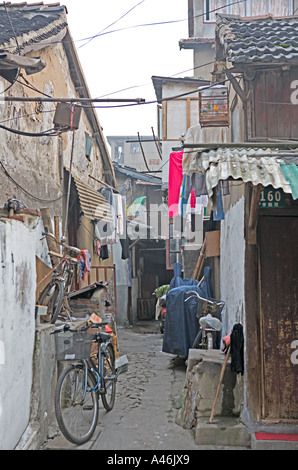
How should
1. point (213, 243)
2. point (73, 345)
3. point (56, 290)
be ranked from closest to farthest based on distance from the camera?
1. point (73, 345)
2. point (56, 290)
3. point (213, 243)

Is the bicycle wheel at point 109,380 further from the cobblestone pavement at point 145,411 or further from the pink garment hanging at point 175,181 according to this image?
the pink garment hanging at point 175,181

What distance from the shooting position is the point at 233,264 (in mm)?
8422

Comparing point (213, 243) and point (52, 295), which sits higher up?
point (213, 243)

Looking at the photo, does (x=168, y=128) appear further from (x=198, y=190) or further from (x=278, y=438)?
(x=278, y=438)

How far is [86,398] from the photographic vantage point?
677 centimetres

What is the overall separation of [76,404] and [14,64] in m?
4.80

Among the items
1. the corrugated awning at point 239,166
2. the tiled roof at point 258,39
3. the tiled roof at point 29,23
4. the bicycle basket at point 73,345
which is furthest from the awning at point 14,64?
the bicycle basket at point 73,345

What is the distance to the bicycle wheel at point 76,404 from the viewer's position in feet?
19.9

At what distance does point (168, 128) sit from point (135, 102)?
9.76 meters

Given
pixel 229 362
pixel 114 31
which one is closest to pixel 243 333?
pixel 229 362

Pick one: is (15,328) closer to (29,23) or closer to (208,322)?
(208,322)

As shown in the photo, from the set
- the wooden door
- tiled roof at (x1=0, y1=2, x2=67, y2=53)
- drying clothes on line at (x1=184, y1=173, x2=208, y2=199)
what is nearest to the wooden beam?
the wooden door

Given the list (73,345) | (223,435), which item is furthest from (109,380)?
(223,435)

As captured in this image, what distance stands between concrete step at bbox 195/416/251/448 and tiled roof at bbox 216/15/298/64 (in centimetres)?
536
